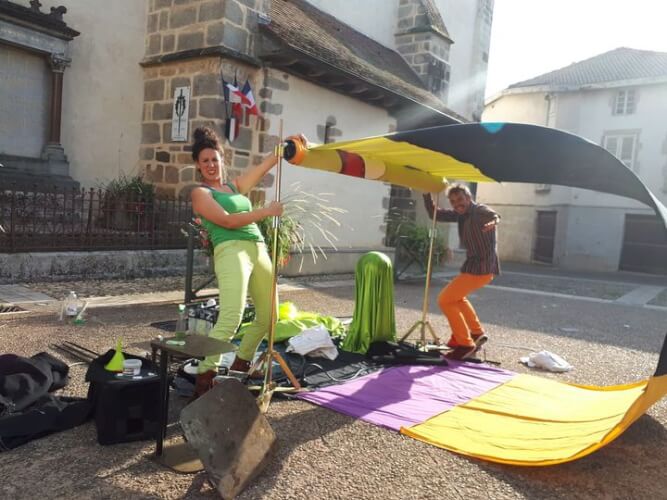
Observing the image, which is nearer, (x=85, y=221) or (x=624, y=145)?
(x=85, y=221)

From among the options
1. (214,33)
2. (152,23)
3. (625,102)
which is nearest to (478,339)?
(214,33)

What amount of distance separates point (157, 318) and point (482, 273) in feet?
11.7

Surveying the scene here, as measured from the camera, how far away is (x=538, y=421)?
146 inches

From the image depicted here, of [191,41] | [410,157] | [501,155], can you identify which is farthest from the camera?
[191,41]

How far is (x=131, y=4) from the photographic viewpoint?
10195mm

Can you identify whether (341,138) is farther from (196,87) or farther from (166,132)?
(166,132)

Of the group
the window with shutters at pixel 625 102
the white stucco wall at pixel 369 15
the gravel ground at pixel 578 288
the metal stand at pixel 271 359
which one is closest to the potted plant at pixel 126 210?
the metal stand at pixel 271 359

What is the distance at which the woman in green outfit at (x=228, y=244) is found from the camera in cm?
347

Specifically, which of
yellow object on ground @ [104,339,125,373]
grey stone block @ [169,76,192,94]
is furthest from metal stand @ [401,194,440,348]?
grey stone block @ [169,76,192,94]

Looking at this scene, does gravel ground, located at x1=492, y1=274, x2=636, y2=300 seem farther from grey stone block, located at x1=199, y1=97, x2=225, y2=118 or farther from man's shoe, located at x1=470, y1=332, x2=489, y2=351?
grey stone block, located at x1=199, y1=97, x2=225, y2=118

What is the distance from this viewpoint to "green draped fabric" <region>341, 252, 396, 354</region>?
17.3ft

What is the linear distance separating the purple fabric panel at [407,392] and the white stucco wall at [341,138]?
6.11 meters

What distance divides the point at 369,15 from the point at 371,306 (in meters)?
12.5

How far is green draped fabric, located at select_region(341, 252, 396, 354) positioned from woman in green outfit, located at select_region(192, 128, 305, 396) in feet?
5.24
